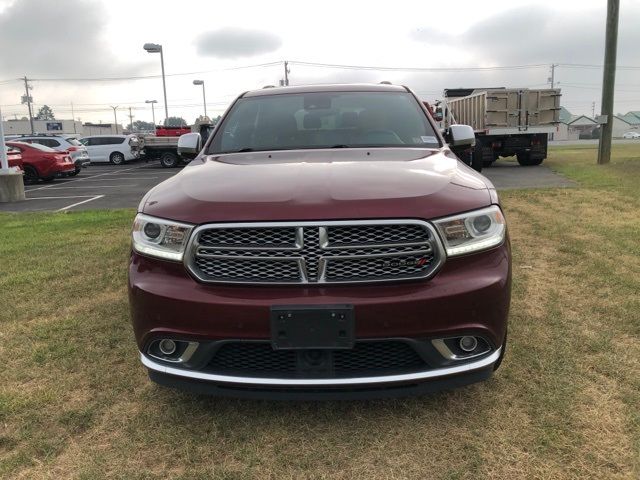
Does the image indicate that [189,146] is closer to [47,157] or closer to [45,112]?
[47,157]

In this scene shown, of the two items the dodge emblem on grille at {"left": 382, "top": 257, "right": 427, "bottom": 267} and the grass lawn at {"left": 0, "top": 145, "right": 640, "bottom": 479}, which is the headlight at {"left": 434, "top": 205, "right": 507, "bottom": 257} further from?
the grass lawn at {"left": 0, "top": 145, "right": 640, "bottom": 479}

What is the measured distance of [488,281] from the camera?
90.3 inches

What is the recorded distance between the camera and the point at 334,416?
264 centimetres

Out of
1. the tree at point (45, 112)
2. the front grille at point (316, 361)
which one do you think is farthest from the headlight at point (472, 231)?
the tree at point (45, 112)

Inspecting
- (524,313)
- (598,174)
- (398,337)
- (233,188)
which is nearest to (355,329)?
(398,337)

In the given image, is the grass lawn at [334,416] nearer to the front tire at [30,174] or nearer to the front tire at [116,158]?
the front tire at [30,174]

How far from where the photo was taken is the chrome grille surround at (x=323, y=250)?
2.25 meters

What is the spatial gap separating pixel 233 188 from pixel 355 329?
87 centimetres

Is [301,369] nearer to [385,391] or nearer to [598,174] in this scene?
[385,391]

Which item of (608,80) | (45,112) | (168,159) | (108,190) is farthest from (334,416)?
(45,112)

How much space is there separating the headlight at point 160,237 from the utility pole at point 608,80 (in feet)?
55.7

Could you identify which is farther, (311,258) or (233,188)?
(233,188)

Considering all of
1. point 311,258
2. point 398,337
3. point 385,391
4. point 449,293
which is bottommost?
point 385,391

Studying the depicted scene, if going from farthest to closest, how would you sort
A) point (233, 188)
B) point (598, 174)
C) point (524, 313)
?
point (598, 174), point (524, 313), point (233, 188)
